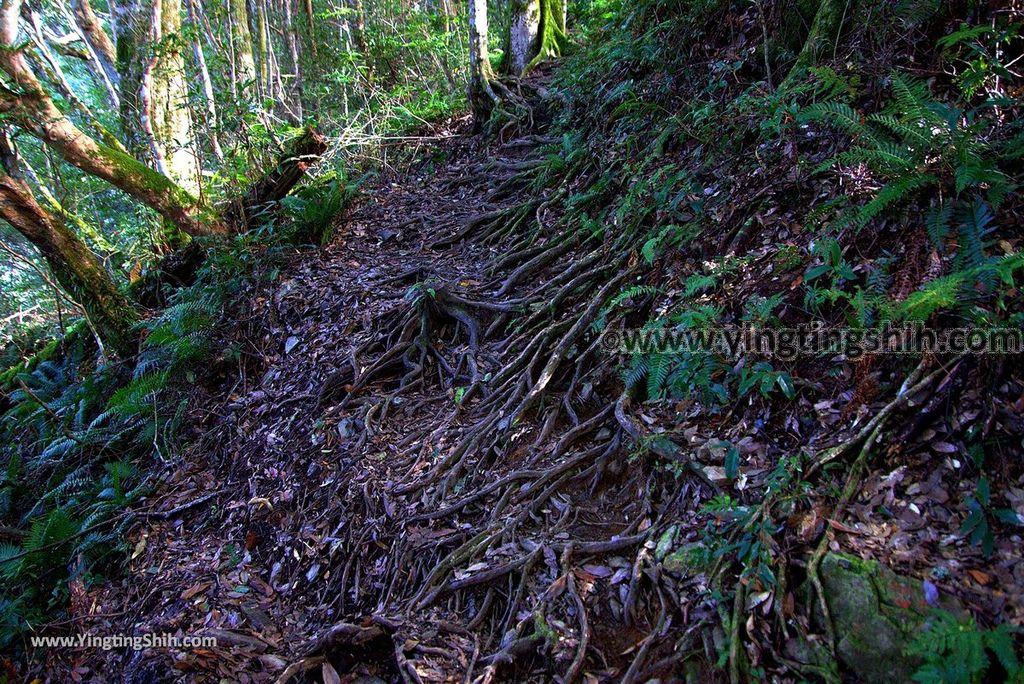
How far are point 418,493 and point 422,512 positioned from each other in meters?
0.20

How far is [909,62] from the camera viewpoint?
390cm

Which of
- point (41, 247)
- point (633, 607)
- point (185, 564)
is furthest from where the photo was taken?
point (41, 247)

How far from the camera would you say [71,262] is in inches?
289

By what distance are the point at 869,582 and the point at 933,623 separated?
25 centimetres

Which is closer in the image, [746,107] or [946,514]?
[946,514]

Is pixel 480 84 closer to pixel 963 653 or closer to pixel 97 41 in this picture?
pixel 97 41

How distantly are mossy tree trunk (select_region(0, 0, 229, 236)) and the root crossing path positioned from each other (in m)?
1.91

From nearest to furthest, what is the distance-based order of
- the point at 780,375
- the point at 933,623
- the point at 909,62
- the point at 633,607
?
the point at 933,623 < the point at 633,607 < the point at 780,375 < the point at 909,62

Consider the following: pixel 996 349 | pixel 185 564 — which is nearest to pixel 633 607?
pixel 996 349

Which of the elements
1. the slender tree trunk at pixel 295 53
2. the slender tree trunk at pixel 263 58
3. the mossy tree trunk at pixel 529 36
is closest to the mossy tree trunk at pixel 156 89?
the slender tree trunk at pixel 263 58

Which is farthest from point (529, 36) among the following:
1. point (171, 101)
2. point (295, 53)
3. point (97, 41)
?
point (295, 53)

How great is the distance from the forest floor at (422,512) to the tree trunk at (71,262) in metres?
2.01

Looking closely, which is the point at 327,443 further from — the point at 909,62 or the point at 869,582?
the point at 909,62

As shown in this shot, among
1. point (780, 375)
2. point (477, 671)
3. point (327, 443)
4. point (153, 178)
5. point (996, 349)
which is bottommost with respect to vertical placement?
point (477, 671)
